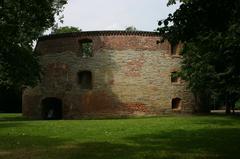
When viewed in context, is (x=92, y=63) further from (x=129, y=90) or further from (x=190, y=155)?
(x=190, y=155)

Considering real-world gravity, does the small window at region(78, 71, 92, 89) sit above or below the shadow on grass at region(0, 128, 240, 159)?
above

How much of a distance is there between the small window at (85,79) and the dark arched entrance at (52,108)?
8.29ft

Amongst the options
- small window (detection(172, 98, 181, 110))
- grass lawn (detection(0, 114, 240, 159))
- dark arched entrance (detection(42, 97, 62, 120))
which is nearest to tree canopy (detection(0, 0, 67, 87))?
dark arched entrance (detection(42, 97, 62, 120))

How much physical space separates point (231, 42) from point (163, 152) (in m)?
3.12

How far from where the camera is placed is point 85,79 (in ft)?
120

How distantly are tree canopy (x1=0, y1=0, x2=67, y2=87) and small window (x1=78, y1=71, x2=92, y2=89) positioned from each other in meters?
4.55

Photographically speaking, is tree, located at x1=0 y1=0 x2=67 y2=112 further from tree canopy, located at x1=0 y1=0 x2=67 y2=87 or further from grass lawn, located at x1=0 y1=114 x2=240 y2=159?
grass lawn, located at x1=0 y1=114 x2=240 y2=159

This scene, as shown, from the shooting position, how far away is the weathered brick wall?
34938mm

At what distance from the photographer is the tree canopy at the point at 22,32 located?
21.9 meters

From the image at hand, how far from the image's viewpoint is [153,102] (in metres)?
35.3

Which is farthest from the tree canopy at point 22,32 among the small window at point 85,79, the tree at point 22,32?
the small window at point 85,79

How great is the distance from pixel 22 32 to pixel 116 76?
337 inches

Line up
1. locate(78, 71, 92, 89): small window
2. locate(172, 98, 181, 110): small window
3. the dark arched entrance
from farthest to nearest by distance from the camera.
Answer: the dark arched entrance → locate(172, 98, 181, 110): small window → locate(78, 71, 92, 89): small window

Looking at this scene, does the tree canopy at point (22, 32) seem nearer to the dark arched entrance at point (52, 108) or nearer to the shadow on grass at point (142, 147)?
the dark arched entrance at point (52, 108)
